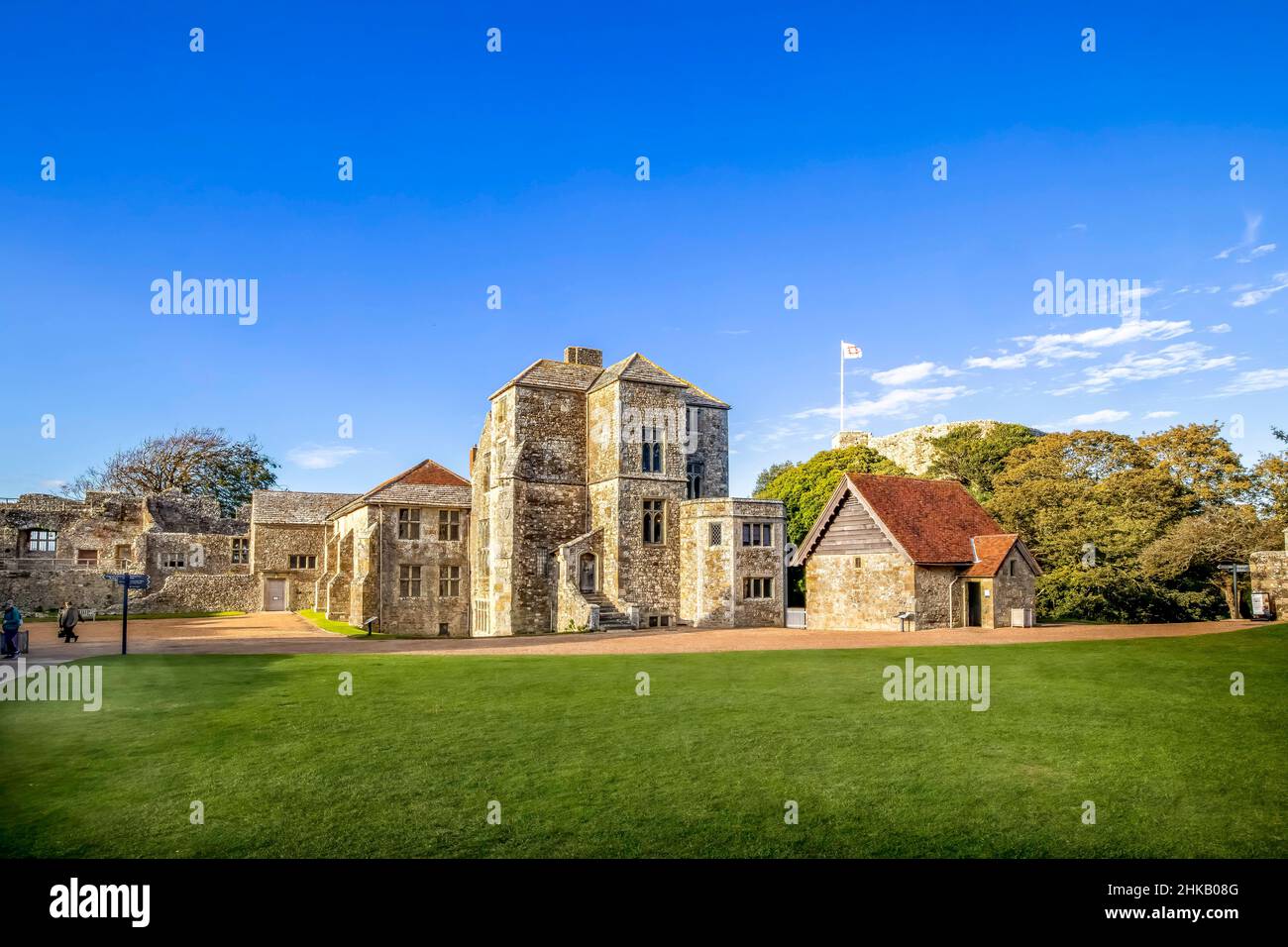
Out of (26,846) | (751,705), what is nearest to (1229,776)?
(751,705)

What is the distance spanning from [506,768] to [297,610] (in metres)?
49.8

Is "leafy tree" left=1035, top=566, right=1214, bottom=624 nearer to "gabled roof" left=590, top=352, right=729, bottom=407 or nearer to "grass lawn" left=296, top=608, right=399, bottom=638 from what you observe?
"gabled roof" left=590, top=352, right=729, bottom=407

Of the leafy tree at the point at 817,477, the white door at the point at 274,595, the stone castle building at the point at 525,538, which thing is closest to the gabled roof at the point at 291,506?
the stone castle building at the point at 525,538

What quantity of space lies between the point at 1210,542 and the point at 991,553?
35.4 feet

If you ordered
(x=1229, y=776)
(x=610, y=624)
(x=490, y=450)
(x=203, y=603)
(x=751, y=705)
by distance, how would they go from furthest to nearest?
1. (x=203, y=603)
2. (x=490, y=450)
3. (x=610, y=624)
4. (x=751, y=705)
5. (x=1229, y=776)

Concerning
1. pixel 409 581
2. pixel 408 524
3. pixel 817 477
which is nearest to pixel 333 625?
pixel 409 581

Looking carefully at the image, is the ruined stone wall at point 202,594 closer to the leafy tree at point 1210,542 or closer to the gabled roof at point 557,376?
the gabled roof at point 557,376

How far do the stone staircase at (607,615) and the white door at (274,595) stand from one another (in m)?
26.0

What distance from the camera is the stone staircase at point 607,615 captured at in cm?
3800

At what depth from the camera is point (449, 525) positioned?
48438 mm

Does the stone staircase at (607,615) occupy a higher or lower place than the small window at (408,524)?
lower

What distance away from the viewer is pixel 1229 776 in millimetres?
10531

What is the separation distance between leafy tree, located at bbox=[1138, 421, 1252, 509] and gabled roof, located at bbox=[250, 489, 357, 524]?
4874 cm
